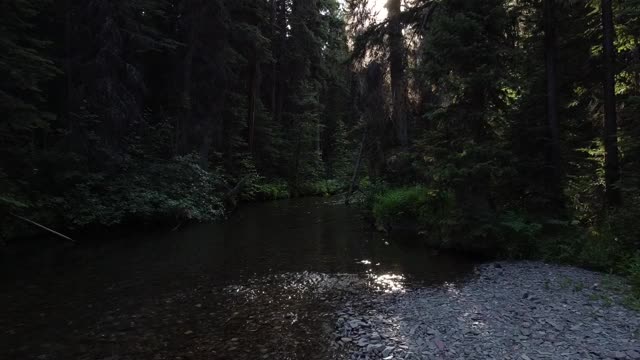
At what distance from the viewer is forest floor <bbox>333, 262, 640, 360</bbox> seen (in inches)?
220

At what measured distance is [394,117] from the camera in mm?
20688

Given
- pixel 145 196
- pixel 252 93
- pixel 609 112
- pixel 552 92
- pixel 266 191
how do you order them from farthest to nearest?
pixel 252 93 → pixel 266 191 → pixel 145 196 → pixel 552 92 → pixel 609 112

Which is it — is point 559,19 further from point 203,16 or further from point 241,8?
point 241,8

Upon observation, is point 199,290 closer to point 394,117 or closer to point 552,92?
point 552,92

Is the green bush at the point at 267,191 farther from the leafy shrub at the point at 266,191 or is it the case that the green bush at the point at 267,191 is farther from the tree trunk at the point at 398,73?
the tree trunk at the point at 398,73

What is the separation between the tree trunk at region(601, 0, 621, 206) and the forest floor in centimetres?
341

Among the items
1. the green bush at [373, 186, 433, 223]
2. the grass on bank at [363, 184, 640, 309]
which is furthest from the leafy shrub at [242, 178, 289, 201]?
the grass on bank at [363, 184, 640, 309]

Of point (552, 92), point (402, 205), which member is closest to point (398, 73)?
point (402, 205)

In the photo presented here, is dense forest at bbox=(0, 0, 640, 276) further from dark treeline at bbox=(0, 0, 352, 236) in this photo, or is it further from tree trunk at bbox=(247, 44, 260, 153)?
tree trunk at bbox=(247, 44, 260, 153)

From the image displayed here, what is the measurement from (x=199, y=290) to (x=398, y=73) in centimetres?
1515

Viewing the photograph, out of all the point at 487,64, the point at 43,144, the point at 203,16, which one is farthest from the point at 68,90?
the point at 487,64

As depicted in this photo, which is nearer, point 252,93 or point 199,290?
point 199,290

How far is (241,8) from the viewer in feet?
89.8

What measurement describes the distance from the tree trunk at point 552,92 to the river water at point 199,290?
12.6ft
